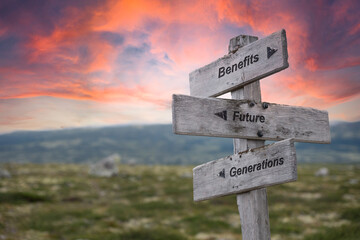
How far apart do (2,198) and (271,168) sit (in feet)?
65.5

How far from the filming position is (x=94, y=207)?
1898cm

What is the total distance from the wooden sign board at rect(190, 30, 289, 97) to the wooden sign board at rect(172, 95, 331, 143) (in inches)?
15.2

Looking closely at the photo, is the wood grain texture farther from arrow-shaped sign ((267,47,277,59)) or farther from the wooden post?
arrow-shaped sign ((267,47,277,59))

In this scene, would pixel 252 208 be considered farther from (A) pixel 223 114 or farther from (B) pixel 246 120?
(A) pixel 223 114

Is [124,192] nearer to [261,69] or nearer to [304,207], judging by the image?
[304,207]

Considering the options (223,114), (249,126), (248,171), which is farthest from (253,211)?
(223,114)

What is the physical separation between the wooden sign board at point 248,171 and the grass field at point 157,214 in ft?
21.4

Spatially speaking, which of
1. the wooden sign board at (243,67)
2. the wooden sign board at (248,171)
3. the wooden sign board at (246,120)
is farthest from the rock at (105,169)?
A: the wooden sign board at (246,120)

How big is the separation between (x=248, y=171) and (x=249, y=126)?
515 mm

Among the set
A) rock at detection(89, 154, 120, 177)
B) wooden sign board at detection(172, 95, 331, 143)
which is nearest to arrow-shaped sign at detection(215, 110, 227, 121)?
wooden sign board at detection(172, 95, 331, 143)

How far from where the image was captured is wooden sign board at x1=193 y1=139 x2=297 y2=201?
10.9 ft

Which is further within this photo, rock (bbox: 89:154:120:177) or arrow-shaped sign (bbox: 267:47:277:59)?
rock (bbox: 89:154:120:177)

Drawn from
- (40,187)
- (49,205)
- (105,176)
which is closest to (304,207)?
(49,205)

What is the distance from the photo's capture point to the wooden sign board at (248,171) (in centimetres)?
331
